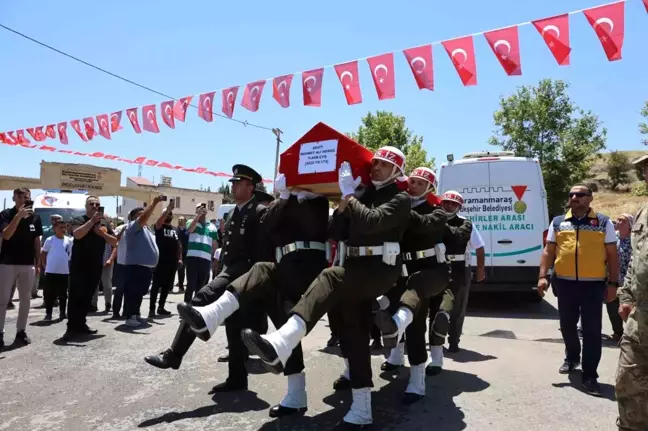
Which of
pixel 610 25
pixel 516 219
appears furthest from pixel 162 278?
pixel 610 25

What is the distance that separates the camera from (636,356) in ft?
9.13

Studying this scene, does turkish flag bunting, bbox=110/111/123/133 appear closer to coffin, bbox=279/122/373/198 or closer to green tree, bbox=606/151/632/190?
coffin, bbox=279/122/373/198

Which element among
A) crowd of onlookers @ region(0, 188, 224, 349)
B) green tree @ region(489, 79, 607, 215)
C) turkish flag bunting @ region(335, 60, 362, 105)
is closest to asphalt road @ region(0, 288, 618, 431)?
crowd of onlookers @ region(0, 188, 224, 349)

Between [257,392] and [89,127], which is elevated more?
[89,127]

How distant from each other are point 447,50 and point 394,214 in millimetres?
5049

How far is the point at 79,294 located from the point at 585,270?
628 centimetres

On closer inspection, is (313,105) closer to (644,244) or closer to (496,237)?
(496,237)

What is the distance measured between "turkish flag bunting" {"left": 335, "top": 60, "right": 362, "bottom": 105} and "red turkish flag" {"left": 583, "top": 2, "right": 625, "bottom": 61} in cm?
367

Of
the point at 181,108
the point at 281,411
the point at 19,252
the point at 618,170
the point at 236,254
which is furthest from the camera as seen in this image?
the point at 618,170

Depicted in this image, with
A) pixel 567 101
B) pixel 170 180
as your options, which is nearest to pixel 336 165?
pixel 567 101

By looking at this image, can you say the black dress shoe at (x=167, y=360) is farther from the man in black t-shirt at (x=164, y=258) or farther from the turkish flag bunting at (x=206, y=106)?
the turkish flag bunting at (x=206, y=106)

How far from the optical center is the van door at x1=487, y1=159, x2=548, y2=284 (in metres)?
8.98

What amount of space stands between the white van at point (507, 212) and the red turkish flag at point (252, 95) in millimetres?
4161

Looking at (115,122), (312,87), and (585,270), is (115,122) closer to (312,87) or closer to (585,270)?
(312,87)
